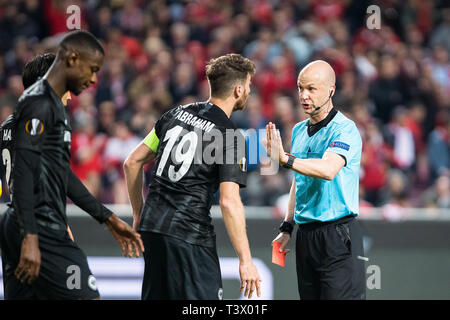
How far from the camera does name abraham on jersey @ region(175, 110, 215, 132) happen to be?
15.7ft

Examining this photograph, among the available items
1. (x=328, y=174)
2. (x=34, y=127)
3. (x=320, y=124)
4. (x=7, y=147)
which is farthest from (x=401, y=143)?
(x=34, y=127)

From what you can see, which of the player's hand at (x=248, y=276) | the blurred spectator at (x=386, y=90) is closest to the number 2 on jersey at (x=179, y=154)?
the player's hand at (x=248, y=276)

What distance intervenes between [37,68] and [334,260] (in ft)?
8.27

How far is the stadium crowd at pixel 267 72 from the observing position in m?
9.67

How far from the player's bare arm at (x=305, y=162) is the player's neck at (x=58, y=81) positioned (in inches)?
55.5

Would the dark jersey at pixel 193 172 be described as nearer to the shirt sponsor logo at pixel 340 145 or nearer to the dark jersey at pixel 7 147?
the shirt sponsor logo at pixel 340 145

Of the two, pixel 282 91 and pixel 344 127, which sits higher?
pixel 282 91

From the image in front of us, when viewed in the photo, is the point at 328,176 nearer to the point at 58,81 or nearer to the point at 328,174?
the point at 328,174

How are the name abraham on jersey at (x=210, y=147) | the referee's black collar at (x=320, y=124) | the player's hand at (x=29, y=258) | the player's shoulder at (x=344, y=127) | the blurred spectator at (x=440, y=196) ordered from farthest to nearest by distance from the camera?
1. the blurred spectator at (x=440, y=196)
2. the referee's black collar at (x=320, y=124)
3. the player's shoulder at (x=344, y=127)
4. the name abraham on jersey at (x=210, y=147)
5. the player's hand at (x=29, y=258)

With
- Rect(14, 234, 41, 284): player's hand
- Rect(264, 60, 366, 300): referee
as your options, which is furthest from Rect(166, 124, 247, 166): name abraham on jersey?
Rect(14, 234, 41, 284): player's hand

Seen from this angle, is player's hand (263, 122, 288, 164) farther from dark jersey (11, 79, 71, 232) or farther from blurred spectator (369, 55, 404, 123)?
blurred spectator (369, 55, 404, 123)

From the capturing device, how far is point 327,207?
17.0 feet
